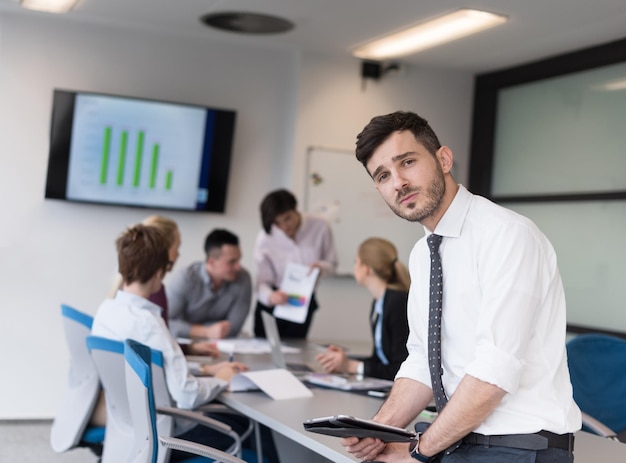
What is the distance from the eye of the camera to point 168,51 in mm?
6492

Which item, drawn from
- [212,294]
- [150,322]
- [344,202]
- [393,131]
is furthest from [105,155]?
[393,131]

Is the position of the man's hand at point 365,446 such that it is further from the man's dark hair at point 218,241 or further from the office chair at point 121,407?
the man's dark hair at point 218,241

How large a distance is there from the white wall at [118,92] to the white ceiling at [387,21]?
0.57ft

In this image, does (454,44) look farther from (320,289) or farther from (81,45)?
(81,45)

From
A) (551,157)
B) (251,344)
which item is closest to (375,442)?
(251,344)

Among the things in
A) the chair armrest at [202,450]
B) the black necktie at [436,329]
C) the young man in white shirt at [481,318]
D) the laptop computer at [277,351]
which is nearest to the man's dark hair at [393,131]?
the young man in white shirt at [481,318]

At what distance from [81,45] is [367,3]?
228 centimetres

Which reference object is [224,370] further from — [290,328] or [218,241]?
[290,328]

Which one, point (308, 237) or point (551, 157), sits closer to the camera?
point (308, 237)

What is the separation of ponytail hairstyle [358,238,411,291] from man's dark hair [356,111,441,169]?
2176 mm

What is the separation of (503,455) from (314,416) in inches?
49.0

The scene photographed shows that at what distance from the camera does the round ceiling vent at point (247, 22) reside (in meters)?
5.76

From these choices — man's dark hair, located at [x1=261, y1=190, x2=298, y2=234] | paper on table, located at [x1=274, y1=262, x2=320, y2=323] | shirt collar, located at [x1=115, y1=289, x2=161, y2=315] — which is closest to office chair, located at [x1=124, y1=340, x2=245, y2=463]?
shirt collar, located at [x1=115, y1=289, x2=161, y2=315]

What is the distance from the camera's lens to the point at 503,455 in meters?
2.00
